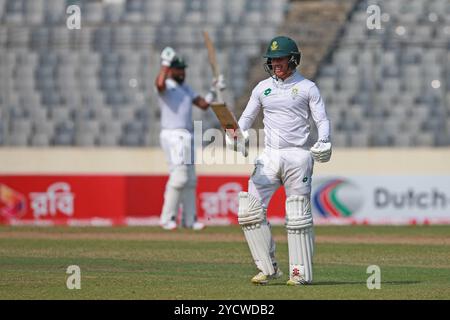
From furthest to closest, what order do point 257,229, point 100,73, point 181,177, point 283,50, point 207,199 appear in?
point 100,73
point 207,199
point 181,177
point 257,229
point 283,50

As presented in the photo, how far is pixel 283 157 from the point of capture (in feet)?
34.0

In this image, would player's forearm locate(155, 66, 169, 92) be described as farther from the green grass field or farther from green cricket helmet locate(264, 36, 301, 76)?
green cricket helmet locate(264, 36, 301, 76)

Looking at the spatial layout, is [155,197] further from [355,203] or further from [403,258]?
[403,258]

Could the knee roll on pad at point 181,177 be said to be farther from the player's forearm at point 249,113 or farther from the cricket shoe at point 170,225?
the player's forearm at point 249,113

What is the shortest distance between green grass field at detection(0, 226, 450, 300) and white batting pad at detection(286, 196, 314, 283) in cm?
19

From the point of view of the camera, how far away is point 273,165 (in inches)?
408

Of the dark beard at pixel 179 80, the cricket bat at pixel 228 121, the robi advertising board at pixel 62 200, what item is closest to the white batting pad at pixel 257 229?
the cricket bat at pixel 228 121

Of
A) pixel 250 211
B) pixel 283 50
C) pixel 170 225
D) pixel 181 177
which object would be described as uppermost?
pixel 283 50

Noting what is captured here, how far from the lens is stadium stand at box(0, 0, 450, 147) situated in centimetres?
2127

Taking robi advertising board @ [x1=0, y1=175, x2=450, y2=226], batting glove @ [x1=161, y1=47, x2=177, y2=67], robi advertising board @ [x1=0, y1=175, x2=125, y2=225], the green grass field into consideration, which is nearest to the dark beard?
batting glove @ [x1=161, y1=47, x2=177, y2=67]

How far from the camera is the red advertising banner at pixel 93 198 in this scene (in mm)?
19859

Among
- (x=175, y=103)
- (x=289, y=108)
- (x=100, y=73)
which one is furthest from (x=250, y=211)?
(x=100, y=73)

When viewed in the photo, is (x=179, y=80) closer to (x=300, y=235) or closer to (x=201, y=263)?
(x=201, y=263)

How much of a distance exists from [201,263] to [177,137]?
5.16m
